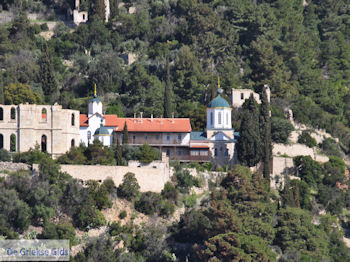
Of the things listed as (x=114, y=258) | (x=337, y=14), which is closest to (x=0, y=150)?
(x=114, y=258)

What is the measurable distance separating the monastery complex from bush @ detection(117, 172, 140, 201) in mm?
5589

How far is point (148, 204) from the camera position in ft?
204

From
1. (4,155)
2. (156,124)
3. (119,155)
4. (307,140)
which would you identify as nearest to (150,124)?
(156,124)

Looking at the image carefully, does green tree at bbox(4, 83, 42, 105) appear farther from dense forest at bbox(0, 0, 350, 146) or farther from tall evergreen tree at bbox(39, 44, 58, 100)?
tall evergreen tree at bbox(39, 44, 58, 100)

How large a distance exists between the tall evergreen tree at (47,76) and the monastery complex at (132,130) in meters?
8.98

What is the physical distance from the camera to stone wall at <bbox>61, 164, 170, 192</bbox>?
2411 inches

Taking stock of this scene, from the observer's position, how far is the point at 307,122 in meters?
83.8

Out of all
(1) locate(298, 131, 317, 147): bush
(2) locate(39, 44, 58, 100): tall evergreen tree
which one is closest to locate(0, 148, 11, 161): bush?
(2) locate(39, 44, 58, 100): tall evergreen tree

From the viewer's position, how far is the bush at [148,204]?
6197 cm

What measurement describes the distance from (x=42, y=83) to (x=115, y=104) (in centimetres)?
591

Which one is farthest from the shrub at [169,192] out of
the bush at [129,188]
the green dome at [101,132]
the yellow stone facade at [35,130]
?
the green dome at [101,132]

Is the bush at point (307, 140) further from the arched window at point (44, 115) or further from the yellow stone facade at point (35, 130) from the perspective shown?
the arched window at point (44, 115)

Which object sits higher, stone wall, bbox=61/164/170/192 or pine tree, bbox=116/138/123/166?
pine tree, bbox=116/138/123/166

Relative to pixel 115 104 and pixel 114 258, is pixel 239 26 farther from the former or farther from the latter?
pixel 114 258
